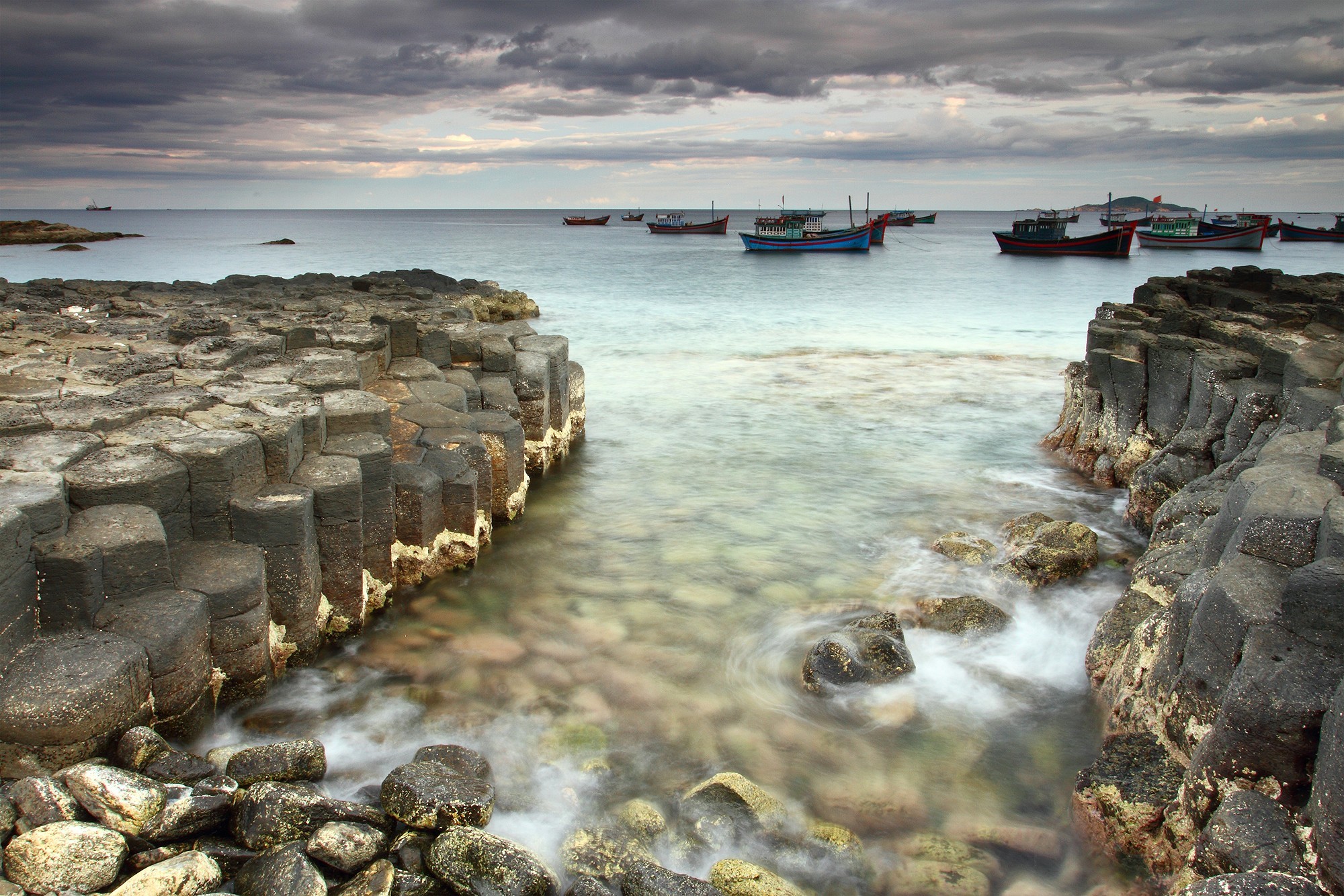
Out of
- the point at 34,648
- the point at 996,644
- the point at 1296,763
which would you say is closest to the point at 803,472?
the point at 996,644

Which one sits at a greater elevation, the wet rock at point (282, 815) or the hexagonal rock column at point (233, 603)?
the hexagonal rock column at point (233, 603)

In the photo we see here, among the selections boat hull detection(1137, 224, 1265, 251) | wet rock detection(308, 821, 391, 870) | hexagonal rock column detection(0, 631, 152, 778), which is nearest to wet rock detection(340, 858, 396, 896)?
wet rock detection(308, 821, 391, 870)

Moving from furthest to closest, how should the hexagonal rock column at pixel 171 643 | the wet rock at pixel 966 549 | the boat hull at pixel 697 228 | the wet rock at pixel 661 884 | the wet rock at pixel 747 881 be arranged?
the boat hull at pixel 697 228 → the wet rock at pixel 966 549 → the hexagonal rock column at pixel 171 643 → the wet rock at pixel 747 881 → the wet rock at pixel 661 884

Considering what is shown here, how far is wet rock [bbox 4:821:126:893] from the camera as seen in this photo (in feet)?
8.31

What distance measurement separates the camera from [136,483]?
390 cm

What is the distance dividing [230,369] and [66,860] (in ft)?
13.3

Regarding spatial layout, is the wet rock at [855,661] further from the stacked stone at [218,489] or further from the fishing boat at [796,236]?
the fishing boat at [796,236]

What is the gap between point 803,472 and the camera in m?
8.71

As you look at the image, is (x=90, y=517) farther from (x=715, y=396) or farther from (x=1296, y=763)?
(x=715, y=396)

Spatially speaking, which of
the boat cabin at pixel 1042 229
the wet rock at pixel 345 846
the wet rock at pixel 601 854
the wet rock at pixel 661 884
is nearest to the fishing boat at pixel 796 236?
the boat cabin at pixel 1042 229

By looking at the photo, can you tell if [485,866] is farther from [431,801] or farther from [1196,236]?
[1196,236]

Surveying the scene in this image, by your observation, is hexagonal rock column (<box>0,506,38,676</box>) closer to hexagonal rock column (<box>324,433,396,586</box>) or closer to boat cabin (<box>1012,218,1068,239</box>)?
hexagonal rock column (<box>324,433,396,586</box>)

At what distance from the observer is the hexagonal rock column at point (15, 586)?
320 centimetres

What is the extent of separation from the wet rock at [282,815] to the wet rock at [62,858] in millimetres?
391
